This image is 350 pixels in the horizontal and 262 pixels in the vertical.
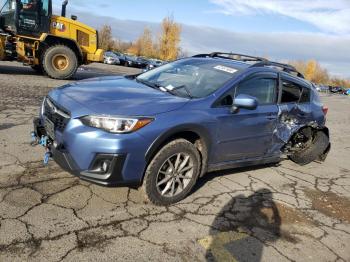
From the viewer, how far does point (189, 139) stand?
4.56 metres

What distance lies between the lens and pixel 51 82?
13.3 metres

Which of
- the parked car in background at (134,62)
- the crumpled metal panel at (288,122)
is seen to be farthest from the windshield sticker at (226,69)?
the parked car in background at (134,62)

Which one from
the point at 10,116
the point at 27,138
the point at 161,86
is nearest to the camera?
the point at 161,86

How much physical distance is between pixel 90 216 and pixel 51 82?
1029cm

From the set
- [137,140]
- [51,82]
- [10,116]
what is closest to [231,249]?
[137,140]

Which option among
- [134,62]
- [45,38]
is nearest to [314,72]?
[134,62]

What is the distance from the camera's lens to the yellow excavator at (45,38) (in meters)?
13.2

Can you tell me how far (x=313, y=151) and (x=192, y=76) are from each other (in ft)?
8.96

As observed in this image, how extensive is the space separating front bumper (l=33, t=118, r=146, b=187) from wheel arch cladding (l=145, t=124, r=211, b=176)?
0.17 m

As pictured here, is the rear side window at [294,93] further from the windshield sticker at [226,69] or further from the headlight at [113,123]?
the headlight at [113,123]

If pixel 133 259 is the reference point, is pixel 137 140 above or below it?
above

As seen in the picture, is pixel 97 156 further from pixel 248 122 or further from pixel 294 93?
pixel 294 93

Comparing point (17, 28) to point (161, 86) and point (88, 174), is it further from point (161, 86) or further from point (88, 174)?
point (88, 174)

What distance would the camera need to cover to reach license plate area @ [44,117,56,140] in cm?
415
